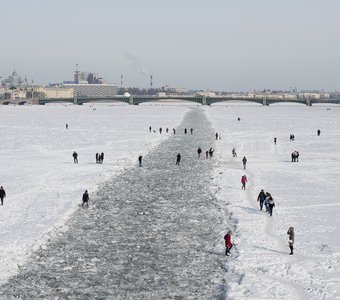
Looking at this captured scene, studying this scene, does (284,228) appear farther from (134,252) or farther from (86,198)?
(86,198)

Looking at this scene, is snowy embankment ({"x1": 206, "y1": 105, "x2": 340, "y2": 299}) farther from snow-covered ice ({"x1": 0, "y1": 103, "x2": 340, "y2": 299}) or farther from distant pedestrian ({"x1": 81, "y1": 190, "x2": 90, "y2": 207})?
distant pedestrian ({"x1": 81, "y1": 190, "x2": 90, "y2": 207})

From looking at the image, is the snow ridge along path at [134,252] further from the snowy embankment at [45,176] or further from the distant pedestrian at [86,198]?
the snowy embankment at [45,176]

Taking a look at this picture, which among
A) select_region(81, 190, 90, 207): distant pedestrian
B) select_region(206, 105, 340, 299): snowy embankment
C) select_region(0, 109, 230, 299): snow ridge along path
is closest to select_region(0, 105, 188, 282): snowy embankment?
select_region(81, 190, 90, 207): distant pedestrian

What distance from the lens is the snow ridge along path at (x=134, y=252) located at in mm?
12297

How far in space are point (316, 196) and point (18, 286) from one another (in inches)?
587

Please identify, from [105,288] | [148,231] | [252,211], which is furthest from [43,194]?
[105,288]

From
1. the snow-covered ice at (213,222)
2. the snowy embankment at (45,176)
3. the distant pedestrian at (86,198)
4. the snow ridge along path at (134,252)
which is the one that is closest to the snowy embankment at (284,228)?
Result: the snow-covered ice at (213,222)

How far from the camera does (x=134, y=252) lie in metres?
15.0

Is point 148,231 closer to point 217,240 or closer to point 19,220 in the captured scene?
point 217,240

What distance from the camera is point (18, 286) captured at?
12430 millimetres

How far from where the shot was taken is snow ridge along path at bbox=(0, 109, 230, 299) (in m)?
12.3

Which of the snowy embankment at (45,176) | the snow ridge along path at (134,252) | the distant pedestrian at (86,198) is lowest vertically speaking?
the snow ridge along path at (134,252)

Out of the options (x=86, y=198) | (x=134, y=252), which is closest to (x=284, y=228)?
(x=134, y=252)

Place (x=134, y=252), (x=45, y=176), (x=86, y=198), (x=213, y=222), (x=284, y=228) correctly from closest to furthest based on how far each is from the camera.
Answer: (x=134, y=252) < (x=284, y=228) < (x=213, y=222) < (x=86, y=198) < (x=45, y=176)
